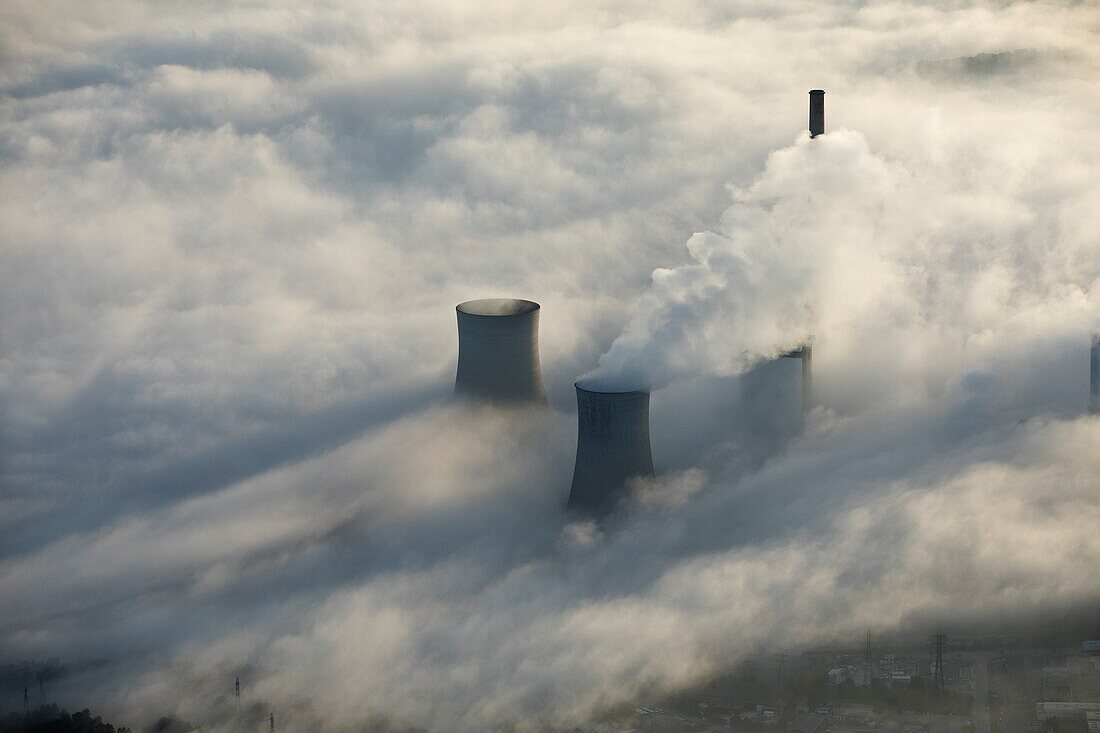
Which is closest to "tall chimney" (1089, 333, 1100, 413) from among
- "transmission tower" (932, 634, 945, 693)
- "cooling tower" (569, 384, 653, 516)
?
"transmission tower" (932, 634, 945, 693)

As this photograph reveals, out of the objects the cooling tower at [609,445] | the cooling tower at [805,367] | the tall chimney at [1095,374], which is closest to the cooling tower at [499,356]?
the cooling tower at [609,445]

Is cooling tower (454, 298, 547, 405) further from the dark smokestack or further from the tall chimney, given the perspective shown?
the tall chimney

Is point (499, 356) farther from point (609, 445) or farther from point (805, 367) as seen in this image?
point (805, 367)

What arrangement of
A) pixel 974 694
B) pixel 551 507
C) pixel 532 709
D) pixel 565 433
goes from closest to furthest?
1. pixel 532 709
2. pixel 974 694
3. pixel 551 507
4. pixel 565 433

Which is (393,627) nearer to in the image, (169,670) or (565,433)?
(169,670)

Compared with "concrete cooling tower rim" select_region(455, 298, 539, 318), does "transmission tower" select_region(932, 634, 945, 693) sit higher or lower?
lower

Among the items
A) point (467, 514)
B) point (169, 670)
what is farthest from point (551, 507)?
point (169, 670)
